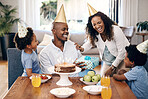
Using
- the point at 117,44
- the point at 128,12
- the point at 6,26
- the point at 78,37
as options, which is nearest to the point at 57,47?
the point at 117,44

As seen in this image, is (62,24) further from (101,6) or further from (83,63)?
(101,6)

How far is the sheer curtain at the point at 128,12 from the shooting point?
276 inches

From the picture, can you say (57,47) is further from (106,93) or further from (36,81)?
(106,93)

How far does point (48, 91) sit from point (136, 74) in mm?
768

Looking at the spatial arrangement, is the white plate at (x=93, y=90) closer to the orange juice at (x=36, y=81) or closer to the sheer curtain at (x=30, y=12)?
the orange juice at (x=36, y=81)

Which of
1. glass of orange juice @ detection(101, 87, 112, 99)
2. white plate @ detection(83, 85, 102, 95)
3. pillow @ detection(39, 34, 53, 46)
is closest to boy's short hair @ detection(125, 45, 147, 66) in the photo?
white plate @ detection(83, 85, 102, 95)

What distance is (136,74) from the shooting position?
203 cm

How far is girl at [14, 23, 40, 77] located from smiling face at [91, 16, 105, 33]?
69 centimetres

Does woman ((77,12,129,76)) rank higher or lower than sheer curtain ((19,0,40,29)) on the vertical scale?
lower

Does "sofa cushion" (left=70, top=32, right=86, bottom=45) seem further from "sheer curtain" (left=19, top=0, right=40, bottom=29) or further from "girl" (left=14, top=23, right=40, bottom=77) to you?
"girl" (left=14, top=23, right=40, bottom=77)

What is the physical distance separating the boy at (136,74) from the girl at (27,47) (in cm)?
84

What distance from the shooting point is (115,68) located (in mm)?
2691

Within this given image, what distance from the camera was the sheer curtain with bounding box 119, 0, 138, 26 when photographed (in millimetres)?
7000

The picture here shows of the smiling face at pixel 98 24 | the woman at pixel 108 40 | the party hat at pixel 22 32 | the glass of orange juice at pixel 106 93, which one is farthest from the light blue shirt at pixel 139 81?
the party hat at pixel 22 32
